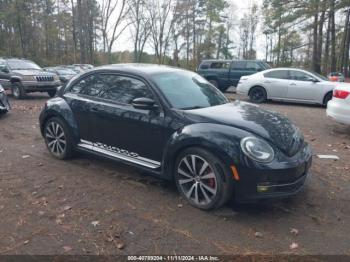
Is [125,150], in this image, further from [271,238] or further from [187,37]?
[187,37]

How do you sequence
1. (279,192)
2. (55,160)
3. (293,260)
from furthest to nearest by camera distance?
(55,160), (279,192), (293,260)

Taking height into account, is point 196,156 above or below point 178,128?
below

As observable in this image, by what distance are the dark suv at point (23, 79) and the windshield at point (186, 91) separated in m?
10.1

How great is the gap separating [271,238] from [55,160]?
374cm

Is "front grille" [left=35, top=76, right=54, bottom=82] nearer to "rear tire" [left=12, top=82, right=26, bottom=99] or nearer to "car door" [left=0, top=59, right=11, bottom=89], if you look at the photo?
"rear tire" [left=12, top=82, right=26, bottom=99]

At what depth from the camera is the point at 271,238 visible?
132 inches

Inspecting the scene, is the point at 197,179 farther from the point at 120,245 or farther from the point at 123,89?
the point at 123,89

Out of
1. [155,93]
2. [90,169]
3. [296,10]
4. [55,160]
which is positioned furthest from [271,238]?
[296,10]

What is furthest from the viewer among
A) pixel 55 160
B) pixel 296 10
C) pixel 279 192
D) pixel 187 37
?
pixel 187 37

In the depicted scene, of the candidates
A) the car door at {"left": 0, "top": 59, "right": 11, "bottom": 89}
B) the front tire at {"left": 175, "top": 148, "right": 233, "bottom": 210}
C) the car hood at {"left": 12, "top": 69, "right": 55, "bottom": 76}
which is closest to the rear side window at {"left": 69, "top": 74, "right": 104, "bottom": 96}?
the front tire at {"left": 175, "top": 148, "right": 233, "bottom": 210}

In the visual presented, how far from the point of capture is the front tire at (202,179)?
3.67 m

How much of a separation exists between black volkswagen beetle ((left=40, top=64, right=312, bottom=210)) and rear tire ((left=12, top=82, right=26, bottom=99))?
8.79 metres

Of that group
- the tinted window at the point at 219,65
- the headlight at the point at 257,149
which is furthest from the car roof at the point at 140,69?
the tinted window at the point at 219,65

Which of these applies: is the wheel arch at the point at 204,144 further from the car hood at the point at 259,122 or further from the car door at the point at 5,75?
the car door at the point at 5,75
